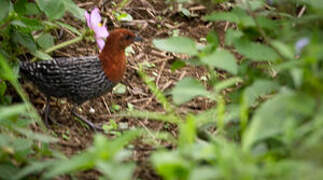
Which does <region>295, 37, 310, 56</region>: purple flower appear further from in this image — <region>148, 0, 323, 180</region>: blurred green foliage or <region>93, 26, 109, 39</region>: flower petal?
<region>93, 26, 109, 39</region>: flower petal

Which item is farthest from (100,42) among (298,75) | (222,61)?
(298,75)

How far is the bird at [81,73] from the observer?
431 centimetres

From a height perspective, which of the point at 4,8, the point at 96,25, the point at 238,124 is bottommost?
the point at 238,124

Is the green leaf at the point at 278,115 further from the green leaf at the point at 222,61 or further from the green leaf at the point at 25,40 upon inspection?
the green leaf at the point at 25,40

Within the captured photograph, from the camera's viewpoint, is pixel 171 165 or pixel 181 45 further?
pixel 181 45

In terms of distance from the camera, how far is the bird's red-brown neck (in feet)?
14.7

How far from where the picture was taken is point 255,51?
3369mm

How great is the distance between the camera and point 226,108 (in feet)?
11.6

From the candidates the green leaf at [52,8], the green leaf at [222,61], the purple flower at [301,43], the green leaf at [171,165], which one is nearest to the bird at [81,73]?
the green leaf at [52,8]

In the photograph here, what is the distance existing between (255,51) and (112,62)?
4.50ft

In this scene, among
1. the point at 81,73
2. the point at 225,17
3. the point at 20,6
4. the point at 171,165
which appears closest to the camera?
the point at 171,165

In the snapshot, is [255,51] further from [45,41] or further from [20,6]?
[45,41]

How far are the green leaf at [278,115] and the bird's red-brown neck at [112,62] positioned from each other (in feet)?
5.66

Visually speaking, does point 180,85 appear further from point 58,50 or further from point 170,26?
point 170,26
